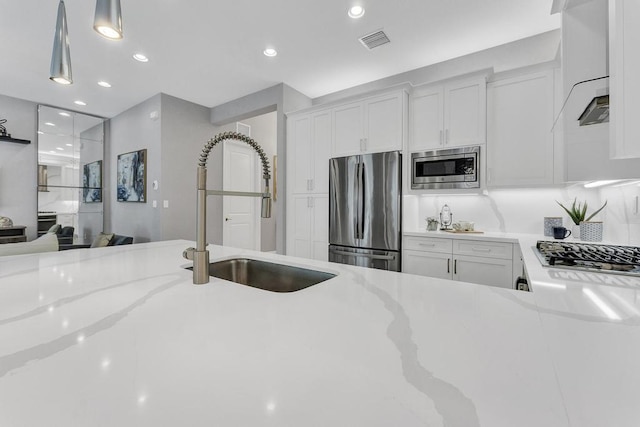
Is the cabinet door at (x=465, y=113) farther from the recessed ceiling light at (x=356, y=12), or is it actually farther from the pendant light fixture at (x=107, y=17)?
the pendant light fixture at (x=107, y=17)

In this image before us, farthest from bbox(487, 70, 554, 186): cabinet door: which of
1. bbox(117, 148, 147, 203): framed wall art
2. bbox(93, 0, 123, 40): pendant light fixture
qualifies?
bbox(117, 148, 147, 203): framed wall art

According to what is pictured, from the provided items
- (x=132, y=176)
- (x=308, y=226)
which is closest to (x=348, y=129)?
(x=308, y=226)

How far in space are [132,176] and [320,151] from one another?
309 centimetres

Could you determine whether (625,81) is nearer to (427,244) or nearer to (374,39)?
(427,244)

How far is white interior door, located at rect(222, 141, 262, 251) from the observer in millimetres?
4898

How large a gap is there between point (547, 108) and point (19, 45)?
197 inches

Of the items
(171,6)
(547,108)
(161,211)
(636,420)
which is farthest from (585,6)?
(161,211)

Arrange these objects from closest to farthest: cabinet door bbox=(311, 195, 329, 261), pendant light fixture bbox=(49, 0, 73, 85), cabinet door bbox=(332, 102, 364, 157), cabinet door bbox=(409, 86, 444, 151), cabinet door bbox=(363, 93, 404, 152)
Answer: pendant light fixture bbox=(49, 0, 73, 85) → cabinet door bbox=(409, 86, 444, 151) → cabinet door bbox=(363, 93, 404, 152) → cabinet door bbox=(332, 102, 364, 157) → cabinet door bbox=(311, 195, 329, 261)

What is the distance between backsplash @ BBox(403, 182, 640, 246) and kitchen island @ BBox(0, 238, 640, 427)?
5.37ft

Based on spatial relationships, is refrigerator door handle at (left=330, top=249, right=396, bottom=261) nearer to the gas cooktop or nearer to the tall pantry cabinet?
the tall pantry cabinet

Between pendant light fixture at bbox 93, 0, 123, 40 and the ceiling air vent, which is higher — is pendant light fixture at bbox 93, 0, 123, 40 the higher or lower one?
the lower one

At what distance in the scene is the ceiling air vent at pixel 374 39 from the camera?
2.70 metres

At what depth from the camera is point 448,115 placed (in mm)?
2838

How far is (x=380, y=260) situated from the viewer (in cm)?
299
